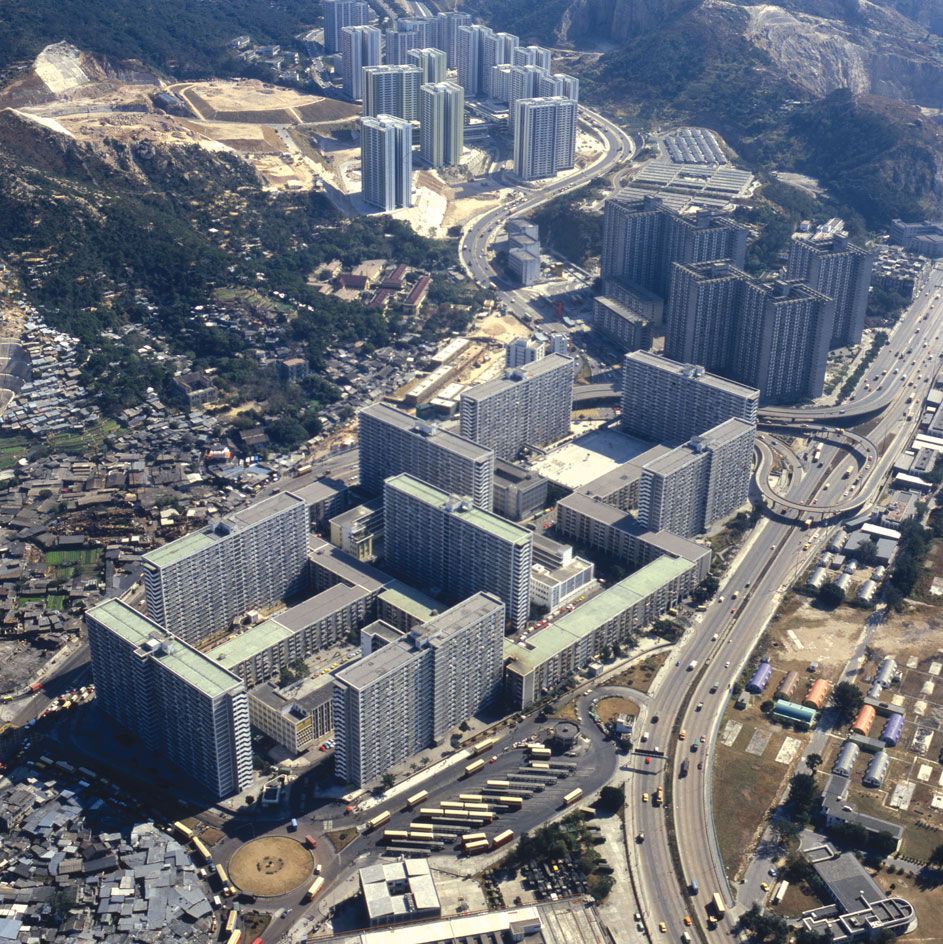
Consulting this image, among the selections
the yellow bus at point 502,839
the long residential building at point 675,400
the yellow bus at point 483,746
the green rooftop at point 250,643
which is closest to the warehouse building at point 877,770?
the yellow bus at point 502,839

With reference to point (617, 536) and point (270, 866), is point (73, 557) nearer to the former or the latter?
point (270, 866)

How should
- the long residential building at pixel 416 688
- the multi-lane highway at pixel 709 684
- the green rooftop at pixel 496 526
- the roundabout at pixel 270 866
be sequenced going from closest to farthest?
the roundabout at pixel 270 866
the multi-lane highway at pixel 709 684
the long residential building at pixel 416 688
the green rooftop at pixel 496 526

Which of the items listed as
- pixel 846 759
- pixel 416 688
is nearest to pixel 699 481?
pixel 846 759

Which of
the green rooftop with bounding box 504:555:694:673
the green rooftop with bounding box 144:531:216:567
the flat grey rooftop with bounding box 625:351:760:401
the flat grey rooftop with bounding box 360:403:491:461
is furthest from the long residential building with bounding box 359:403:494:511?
the flat grey rooftop with bounding box 625:351:760:401

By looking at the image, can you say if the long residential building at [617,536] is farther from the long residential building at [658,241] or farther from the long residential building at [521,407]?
the long residential building at [658,241]

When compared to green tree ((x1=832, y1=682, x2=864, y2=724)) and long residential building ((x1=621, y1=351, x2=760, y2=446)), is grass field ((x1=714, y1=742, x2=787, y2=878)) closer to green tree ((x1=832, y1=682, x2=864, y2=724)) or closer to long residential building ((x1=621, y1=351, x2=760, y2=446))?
green tree ((x1=832, y1=682, x2=864, y2=724))
